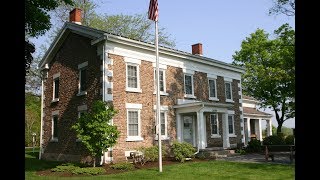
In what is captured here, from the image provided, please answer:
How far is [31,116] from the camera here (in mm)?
44750

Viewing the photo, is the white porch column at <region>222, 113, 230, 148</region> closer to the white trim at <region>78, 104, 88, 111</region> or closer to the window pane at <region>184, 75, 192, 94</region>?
the window pane at <region>184, 75, 192, 94</region>

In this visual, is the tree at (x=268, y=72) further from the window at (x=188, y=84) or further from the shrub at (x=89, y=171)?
the shrub at (x=89, y=171)

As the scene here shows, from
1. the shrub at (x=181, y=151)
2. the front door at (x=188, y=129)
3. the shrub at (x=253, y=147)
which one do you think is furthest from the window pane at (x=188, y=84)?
the shrub at (x=253, y=147)

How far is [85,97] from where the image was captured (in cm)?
2064

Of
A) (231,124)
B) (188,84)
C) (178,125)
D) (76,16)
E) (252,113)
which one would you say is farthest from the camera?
(252,113)

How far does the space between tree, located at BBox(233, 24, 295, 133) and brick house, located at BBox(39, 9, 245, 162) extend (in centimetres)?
1195

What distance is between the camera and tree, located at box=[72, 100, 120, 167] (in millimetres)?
16875

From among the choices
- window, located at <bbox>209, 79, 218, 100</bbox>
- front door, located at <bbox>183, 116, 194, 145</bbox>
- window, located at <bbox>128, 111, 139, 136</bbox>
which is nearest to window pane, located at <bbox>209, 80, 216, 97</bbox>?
window, located at <bbox>209, 79, 218, 100</bbox>

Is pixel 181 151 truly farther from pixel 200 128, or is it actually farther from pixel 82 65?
pixel 82 65

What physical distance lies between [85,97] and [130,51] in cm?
410

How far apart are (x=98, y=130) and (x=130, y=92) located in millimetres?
4125

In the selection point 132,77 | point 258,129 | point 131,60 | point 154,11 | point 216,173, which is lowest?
point 216,173

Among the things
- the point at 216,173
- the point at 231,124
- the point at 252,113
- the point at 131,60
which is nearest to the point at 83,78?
the point at 131,60

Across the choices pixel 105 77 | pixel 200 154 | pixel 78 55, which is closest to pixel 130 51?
pixel 105 77
